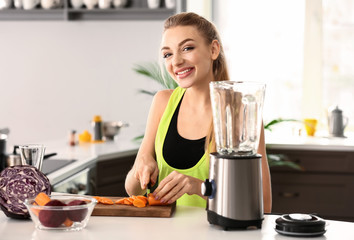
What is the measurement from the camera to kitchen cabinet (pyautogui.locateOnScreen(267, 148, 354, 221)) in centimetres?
387

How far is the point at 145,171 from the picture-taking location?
1892mm

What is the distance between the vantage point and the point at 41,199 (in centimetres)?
158

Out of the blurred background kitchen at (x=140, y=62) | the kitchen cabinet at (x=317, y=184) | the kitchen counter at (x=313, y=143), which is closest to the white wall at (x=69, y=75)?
the blurred background kitchen at (x=140, y=62)

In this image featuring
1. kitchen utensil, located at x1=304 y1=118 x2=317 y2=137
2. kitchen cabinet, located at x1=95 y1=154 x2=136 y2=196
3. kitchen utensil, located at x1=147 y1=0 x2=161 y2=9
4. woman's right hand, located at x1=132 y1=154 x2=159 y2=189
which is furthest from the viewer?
kitchen utensil, located at x1=147 y1=0 x2=161 y2=9

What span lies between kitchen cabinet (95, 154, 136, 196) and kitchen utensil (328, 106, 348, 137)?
1.47 metres

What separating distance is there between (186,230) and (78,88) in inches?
131

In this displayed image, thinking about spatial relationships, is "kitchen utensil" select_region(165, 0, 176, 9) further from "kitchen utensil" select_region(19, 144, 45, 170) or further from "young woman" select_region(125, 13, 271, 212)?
"kitchen utensil" select_region(19, 144, 45, 170)

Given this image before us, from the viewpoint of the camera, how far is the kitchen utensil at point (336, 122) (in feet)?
13.8

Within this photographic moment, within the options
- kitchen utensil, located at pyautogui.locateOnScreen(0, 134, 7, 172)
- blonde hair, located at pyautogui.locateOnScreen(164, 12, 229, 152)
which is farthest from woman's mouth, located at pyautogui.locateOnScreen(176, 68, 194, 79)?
kitchen utensil, located at pyautogui.locateOnScreen(0, 134, 7, 172)

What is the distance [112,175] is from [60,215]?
6.76 ft

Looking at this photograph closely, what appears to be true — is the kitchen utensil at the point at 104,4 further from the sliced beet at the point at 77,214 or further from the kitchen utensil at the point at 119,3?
the sliced beet at the point at 77,214

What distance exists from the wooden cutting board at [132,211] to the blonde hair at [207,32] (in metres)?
0.40

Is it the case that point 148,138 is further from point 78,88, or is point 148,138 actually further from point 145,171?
point 78,88

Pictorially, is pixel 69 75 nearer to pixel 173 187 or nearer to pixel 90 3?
pixel 90 3
